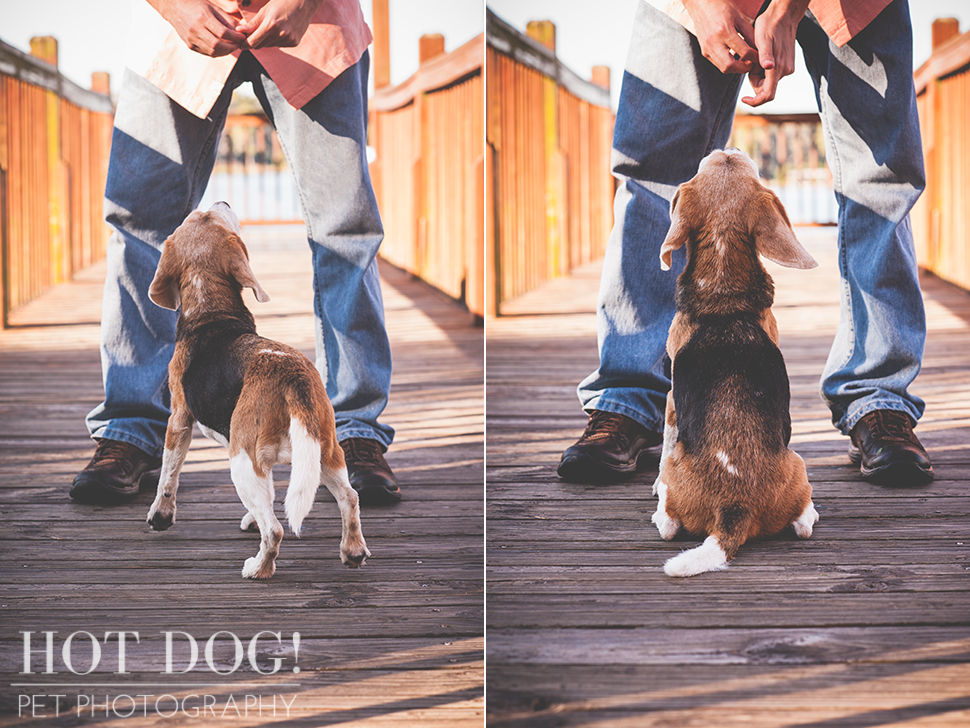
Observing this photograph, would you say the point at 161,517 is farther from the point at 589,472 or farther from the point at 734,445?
the point at 734,445

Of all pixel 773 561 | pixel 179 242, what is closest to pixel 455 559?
pixel 773 561

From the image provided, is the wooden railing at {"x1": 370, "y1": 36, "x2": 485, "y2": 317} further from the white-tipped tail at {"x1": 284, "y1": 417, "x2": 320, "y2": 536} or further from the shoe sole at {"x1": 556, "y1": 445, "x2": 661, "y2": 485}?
the white-tipped tail at {"x1": 284, "y1": 417, "x2": 320, "y2": 536}

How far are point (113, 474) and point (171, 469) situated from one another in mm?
296

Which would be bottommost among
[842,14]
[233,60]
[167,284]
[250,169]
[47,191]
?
[167,284]

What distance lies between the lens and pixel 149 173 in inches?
80.9

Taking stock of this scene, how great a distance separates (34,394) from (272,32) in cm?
200

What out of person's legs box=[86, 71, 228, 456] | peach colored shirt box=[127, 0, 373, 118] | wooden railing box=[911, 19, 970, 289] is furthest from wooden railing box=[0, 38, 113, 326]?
wooden railing box=[911, 19, 970, 289]

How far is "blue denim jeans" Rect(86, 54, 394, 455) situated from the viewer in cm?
204

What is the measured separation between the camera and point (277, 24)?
1741 mm

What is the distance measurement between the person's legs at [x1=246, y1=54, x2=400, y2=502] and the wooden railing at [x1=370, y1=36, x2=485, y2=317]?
2.29m

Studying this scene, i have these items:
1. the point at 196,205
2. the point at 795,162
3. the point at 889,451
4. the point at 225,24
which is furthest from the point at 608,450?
the point at 795,162

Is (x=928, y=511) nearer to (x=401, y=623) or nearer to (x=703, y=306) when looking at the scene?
(x=703, y=306)

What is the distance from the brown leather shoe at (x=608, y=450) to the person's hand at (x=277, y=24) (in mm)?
1149

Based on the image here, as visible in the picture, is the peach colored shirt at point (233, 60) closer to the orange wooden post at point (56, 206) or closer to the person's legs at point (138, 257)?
the person's legs at point (138, 257)
